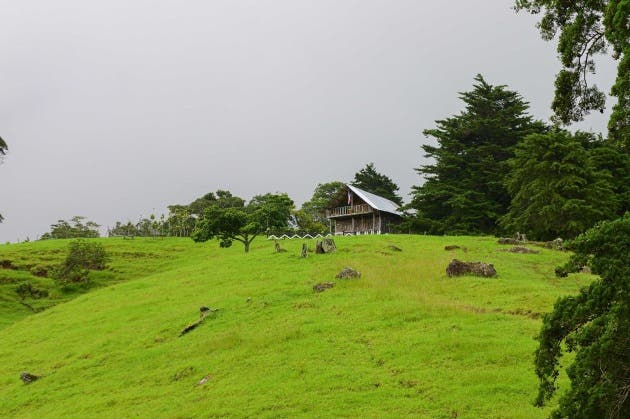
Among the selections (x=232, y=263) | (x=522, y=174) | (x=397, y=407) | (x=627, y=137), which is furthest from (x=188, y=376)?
(x=522, y=174)

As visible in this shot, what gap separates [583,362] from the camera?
26.5 feet

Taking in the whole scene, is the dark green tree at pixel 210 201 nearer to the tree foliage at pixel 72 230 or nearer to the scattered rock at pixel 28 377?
the tree foliage at pixel 72 230

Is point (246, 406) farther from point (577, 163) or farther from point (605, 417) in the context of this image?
point (577, 163)

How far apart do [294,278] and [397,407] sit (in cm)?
2065

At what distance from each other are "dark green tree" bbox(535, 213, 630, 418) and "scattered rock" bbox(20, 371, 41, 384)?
23.4 m

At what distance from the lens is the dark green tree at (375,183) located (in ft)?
356

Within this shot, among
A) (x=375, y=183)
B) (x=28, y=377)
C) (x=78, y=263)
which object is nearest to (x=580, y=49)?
(x=28, y=377)

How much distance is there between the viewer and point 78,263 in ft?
184

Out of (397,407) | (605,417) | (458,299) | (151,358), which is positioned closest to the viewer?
(605,417)

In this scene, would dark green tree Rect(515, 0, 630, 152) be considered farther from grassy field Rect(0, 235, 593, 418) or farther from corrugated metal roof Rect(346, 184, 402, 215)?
corrugated metal roof Rect(346, 184, 402, 215)

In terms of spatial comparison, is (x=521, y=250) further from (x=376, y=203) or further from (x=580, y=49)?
(x=376, y=203)

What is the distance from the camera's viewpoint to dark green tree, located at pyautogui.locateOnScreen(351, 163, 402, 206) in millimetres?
108500

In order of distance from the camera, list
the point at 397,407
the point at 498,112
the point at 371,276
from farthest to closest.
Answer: the point at 498,112, the point at 371,276, the point at 397,407

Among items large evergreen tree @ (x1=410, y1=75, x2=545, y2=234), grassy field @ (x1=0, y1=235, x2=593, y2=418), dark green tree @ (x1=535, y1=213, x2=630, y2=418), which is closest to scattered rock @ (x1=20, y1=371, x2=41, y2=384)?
grassy field @ (x1=0, y1=235, x2=593, y2=418)
